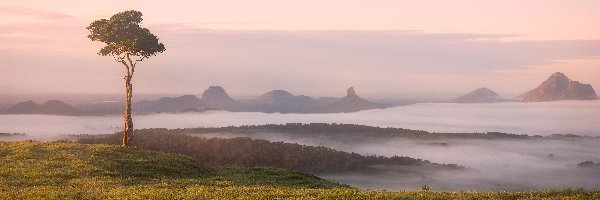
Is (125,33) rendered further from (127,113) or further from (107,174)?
(107,174)

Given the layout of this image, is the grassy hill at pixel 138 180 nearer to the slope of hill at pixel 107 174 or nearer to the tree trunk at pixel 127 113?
the slope of hill at pixel 107 174

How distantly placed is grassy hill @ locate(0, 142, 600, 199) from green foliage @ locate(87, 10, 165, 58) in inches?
483

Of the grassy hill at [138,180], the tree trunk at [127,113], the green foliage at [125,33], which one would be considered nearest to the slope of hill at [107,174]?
the grassy hill at [138,180]

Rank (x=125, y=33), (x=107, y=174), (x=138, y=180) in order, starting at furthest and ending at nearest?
(x=125, y=33) → (x=107, y=174) → (x=138, y=180)

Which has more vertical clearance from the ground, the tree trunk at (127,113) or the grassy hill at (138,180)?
the tree trunk at (127,113)

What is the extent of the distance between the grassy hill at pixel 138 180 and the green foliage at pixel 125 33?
12256mm

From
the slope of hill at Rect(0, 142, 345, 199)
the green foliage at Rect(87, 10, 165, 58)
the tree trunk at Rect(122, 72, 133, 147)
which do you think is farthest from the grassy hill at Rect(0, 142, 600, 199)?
the green foliage at Rect(87, 10, 165, 58)

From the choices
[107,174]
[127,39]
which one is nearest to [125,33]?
[127,39]

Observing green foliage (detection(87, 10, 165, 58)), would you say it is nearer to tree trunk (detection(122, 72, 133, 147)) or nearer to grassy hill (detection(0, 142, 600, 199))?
tree trunk (detection(122, 72, 133, 147))

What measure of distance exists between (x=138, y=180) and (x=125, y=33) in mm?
25035

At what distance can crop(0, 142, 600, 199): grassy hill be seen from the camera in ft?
90.5

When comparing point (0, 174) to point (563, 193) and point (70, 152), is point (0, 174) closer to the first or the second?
point (70, 152)

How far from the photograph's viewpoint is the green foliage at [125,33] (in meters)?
60.6

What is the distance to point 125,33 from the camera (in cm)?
6091
